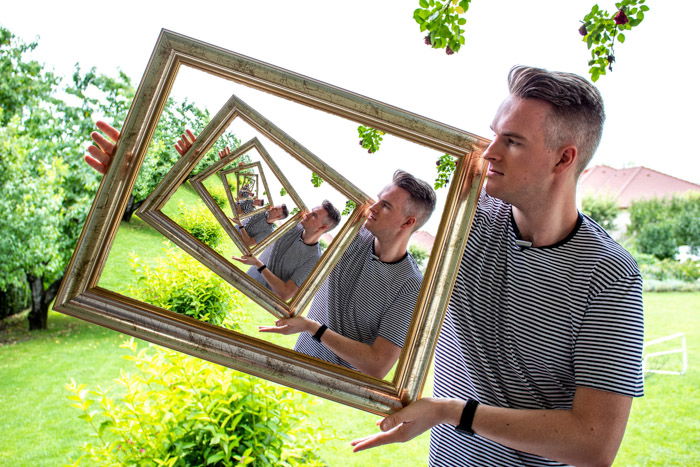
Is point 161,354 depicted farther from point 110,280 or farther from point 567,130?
point 567,130

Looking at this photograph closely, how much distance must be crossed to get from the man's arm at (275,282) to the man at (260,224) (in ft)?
0.09

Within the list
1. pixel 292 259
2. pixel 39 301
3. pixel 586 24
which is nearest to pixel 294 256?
pixel 292 259

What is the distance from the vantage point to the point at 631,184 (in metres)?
7.70

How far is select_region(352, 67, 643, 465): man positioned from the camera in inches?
32.4

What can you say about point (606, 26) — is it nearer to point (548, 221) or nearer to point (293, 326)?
point (548, 221)

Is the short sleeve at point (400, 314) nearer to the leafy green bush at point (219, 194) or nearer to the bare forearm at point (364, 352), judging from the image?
the bare forearm at point (364, 352)

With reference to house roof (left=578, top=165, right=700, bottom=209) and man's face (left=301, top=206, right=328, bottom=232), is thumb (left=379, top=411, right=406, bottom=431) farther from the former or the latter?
house roof (left=578, top=165, right=700, bottom=209)

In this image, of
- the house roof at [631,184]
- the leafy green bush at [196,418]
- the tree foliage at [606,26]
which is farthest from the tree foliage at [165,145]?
the house roof at [631,184]

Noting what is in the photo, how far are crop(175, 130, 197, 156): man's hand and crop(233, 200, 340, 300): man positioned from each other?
7.7 inches

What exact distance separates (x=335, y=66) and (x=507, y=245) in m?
1.76

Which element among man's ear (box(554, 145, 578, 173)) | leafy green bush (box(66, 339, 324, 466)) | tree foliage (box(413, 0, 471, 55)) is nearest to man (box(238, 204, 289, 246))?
man's ear (box(554, 145, 578, 173))

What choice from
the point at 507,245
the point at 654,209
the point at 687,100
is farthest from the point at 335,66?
the point at 654,209

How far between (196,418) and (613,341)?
1387 mm

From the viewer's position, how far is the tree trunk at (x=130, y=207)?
2.81ft
